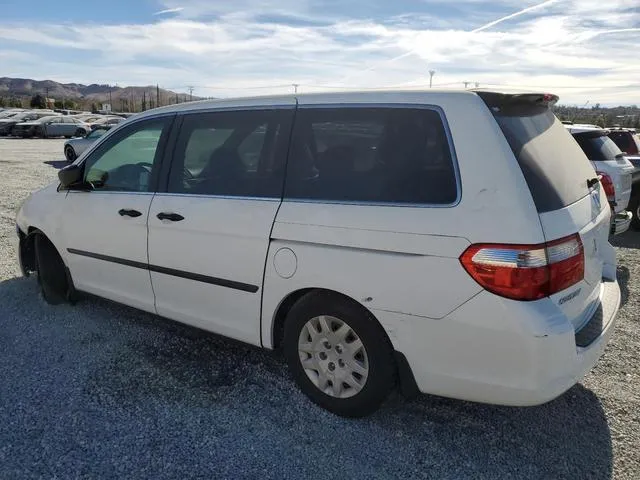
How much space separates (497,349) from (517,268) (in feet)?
1.29

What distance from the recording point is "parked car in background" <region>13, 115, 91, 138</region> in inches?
1200

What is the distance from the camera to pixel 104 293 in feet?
13.6

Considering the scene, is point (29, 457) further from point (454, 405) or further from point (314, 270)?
point (454, 405)

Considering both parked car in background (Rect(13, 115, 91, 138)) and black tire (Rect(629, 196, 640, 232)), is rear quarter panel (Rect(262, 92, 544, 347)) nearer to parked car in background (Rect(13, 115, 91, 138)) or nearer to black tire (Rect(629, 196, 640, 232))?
black tire (Rect(629, 196, 640, 232))

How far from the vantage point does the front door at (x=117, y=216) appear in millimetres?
3740

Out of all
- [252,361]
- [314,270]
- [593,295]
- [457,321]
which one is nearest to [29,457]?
[252,361]

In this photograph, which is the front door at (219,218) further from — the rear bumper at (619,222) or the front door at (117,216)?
the rear bumper at (619,222)

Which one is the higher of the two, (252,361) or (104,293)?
(104,293)

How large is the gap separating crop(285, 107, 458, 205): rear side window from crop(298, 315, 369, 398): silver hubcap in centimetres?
72

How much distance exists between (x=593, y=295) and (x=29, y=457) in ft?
10.2

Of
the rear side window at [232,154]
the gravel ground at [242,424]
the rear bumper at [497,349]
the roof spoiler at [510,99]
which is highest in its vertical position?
the roof spoiler at [510,99]

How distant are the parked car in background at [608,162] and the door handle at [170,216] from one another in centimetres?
516

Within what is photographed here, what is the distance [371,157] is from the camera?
111 inches

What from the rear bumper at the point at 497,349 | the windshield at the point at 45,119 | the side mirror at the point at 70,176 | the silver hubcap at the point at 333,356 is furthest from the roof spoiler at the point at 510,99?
the windshield at the point at 45,119
